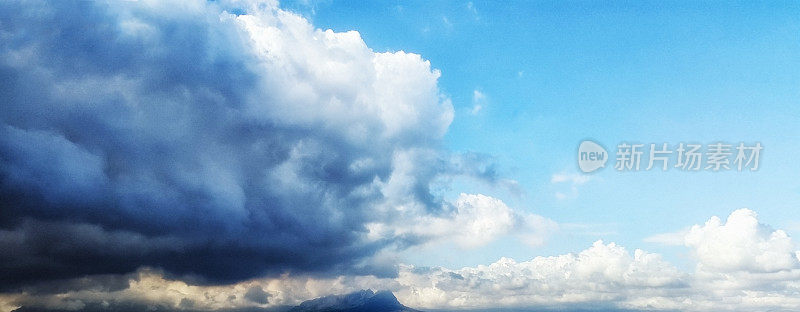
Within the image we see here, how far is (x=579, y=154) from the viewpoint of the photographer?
385 ft

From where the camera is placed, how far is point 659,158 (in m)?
115

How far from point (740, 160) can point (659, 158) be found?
17603mm

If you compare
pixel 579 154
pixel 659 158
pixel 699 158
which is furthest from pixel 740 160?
pixel 579 154

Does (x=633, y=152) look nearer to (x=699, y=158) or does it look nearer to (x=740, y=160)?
(x=699, y=158)

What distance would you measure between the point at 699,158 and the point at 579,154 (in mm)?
27103

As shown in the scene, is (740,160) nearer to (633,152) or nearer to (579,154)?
(633,152)

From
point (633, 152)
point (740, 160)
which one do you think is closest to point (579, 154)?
point (633, 152)

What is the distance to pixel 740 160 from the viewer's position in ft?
370

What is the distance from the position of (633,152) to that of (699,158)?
1471 centimetres

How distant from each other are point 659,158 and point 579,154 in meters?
17.8

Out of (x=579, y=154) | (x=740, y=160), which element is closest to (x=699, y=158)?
(x=740, y=160)

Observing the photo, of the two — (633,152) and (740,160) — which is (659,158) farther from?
(740,160)

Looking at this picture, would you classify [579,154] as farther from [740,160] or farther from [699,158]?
[740,160]

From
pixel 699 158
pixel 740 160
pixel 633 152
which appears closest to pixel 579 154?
pixel 633 152
